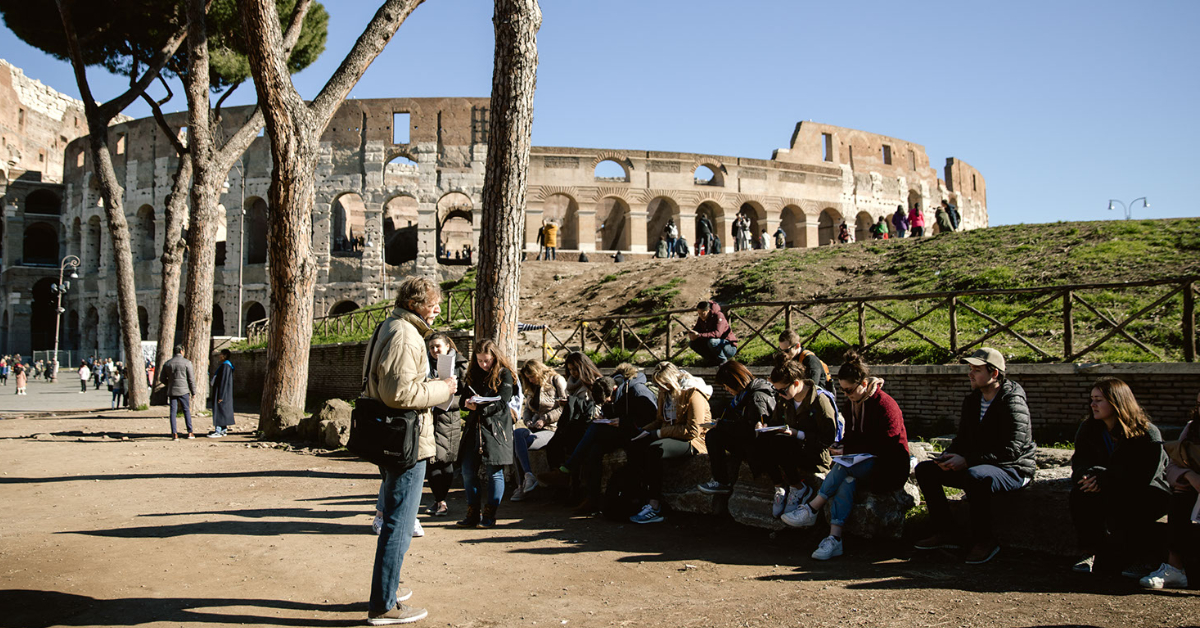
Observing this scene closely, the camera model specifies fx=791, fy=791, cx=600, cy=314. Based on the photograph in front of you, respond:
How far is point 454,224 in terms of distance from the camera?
39281 mm

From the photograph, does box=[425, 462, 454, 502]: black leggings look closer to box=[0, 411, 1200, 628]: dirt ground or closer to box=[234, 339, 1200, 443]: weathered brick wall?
box=[0, 411, 1200, 628]: dirt ground

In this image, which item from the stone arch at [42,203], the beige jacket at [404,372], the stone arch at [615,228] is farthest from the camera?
the stone arch at [42,203]

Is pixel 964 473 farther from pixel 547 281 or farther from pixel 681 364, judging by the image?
pixel 547 281

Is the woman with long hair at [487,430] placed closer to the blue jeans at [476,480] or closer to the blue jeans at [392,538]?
the blue jeans at [476,480]

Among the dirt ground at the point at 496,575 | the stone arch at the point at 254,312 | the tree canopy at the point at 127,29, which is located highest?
the tree canopy at the point at 127,29

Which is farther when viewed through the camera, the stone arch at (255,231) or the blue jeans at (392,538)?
the stone arch at (255,231)

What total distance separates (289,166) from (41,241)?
130ft

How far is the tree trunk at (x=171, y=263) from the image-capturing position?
15312 mm

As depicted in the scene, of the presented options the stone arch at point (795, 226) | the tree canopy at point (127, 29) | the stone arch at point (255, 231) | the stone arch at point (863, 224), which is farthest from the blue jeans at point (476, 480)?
the stone arch at point (863, 224)

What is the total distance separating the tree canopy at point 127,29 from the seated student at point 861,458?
14.9 metres

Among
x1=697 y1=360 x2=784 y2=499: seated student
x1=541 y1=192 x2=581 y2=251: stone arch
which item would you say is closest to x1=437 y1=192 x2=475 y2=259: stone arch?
x1=541 y1=192 x2=581 y2=251: stone arch

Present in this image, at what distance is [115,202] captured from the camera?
1545 cm

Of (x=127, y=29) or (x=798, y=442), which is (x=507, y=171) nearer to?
(x=798, y=442)

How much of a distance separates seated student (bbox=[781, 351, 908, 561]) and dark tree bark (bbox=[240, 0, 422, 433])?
25.0 feet
